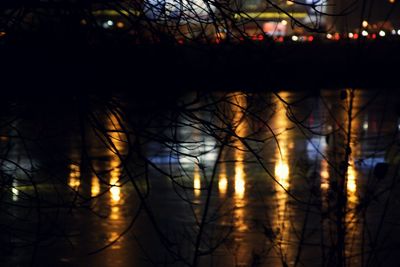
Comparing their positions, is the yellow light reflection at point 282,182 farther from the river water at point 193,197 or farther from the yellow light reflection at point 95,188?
the yellow light reflection at point 95,188

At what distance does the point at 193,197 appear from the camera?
14.4 metres

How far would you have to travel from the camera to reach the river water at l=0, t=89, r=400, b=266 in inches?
255

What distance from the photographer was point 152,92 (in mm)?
6797

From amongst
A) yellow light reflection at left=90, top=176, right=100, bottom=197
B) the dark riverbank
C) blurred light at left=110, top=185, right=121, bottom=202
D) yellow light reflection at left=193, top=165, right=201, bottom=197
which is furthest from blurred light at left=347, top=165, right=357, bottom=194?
the dark riverbank

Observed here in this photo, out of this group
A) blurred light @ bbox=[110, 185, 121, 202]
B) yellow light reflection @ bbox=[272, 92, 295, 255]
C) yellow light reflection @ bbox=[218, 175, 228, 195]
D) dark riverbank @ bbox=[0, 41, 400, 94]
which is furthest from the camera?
yellow light reflection @ bbox=[218, 175, 228, 195]

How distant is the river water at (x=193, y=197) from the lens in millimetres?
6465

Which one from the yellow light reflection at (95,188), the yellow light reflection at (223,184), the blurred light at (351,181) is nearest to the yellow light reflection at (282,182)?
the yellow light reflection at (223,184)

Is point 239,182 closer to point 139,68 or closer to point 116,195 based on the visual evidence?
point 116,195

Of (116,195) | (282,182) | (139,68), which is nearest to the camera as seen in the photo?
(139,68)

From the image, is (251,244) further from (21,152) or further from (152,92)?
(21,152)

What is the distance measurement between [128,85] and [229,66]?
77 centimetres

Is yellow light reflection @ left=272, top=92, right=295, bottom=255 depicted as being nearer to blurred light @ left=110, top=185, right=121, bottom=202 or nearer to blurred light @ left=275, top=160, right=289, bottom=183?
blurred light @ left=275, top=160, right=289, bottom=183

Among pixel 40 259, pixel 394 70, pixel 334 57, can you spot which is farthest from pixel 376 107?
pixel 40 259

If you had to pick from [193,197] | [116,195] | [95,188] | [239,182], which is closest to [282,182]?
[239,182]
